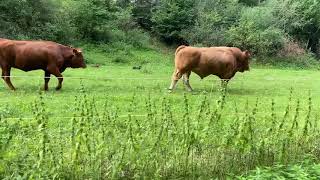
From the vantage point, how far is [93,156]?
6.61m

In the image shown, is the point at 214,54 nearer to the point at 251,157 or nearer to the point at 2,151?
the point at 251,157

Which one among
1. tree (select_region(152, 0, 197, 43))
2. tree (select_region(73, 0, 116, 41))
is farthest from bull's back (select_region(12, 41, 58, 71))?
tree (select_region(152, 0, 197, 43))

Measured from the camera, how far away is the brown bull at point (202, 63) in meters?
Answer: 17.1

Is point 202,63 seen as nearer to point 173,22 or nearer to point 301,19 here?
point 173,22

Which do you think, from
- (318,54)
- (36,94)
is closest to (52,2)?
(36,94)

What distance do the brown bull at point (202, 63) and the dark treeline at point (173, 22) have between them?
1121 centimetres

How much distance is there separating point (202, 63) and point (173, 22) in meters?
16.8

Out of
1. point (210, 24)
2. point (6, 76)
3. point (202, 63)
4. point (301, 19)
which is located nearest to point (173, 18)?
point (210, 24)

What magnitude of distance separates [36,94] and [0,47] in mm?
2345

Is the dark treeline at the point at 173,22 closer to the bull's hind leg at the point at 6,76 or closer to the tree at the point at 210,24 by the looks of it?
the tree at the point at 210,24

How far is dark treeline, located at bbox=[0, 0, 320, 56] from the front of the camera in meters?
26.9

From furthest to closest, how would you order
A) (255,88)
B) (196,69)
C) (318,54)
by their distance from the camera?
(318,54)
(255,88)
(196,69)

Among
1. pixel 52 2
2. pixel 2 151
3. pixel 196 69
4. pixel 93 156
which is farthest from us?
pixel 52 2

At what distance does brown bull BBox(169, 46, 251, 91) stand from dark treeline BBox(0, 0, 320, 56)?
1121cm
